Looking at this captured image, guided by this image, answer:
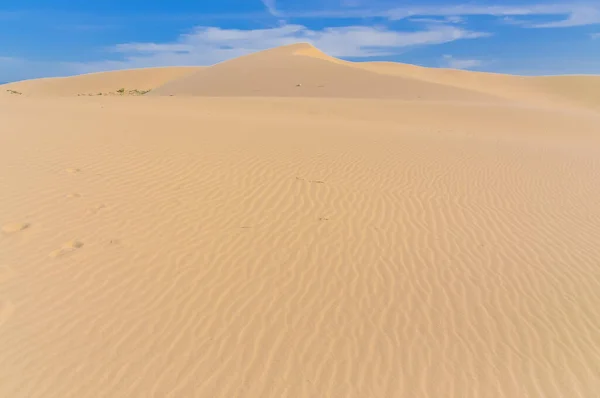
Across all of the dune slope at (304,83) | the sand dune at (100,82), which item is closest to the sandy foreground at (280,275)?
the dune slope at (304,83)

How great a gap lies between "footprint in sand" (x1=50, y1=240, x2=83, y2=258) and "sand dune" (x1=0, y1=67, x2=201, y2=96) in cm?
6085

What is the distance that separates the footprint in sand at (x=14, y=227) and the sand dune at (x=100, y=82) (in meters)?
60.2

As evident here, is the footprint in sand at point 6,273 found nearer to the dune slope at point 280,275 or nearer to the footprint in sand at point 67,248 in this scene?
the dune slope at point 280,275

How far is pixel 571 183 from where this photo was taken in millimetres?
10250

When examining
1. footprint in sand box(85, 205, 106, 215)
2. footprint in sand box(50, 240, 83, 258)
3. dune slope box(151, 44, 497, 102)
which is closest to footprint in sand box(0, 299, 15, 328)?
footprint in sand box(50, 240, 83, 258)

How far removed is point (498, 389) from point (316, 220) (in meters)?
3.57

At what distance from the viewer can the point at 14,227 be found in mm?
5711

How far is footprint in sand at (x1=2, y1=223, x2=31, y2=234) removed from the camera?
18.4 ft

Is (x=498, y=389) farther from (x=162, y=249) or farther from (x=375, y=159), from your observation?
(x=375, y=159)

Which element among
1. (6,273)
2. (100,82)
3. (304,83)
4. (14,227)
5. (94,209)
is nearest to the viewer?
(6,273)

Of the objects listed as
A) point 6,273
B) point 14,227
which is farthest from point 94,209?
point 6,273

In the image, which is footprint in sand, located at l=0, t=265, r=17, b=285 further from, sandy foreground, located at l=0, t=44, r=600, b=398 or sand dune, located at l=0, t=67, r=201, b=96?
sand dune, located at l=0, t=67, r=201, b=96

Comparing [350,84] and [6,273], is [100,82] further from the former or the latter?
[6,273]

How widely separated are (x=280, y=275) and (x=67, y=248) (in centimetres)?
252
